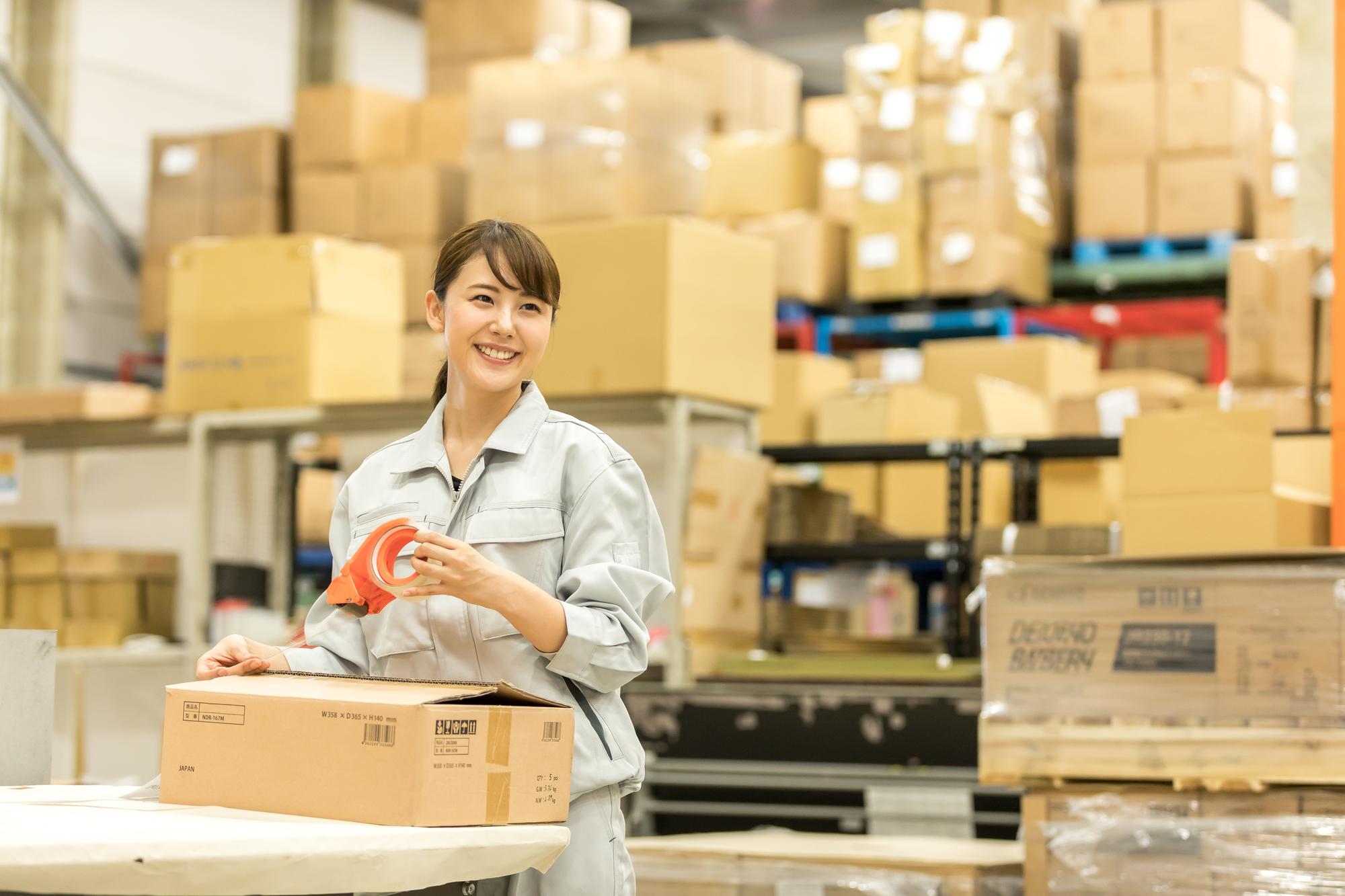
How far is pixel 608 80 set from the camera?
692cm

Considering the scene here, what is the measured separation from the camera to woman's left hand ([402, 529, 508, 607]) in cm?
192

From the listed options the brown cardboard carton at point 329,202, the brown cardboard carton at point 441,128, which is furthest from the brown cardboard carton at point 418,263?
the brown cardboard carton at point 441,128

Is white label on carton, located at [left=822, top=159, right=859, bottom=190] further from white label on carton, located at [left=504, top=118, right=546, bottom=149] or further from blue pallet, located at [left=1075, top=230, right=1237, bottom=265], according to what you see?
white label on carton, located at [left=504, top=118, right=546, bottom=149]

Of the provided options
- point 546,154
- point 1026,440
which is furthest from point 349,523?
point 546,154

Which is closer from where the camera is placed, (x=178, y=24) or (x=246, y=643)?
(x=246, y=643)

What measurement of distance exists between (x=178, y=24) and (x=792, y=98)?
4.07m

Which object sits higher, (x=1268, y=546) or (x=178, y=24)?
(x=178, y=24)

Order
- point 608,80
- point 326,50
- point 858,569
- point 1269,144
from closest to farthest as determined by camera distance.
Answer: point 858,569 < point 608,80 < point 1269,144 < point 326,50

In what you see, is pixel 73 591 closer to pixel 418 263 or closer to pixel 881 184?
pixel 418 263

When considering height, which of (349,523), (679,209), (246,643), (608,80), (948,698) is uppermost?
(608,80)

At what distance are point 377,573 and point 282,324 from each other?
3.56 m

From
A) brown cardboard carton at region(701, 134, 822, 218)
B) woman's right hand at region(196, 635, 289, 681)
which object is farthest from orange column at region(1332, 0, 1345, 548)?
brown cardboard carton at region(701, 134, 822, 218)

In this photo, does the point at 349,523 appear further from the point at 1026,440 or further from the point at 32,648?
the point at 1026,440

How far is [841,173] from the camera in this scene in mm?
8562
